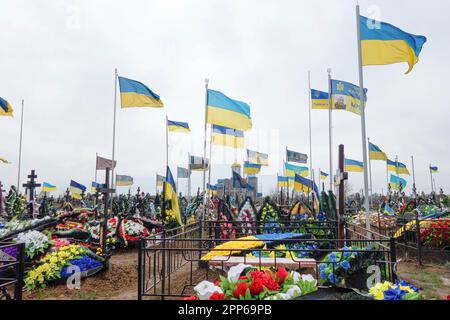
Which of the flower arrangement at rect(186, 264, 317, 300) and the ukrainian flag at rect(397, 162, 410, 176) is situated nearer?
the flower arrangement at rect(186, 264, 317, 300)

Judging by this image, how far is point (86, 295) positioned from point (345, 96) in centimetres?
1069

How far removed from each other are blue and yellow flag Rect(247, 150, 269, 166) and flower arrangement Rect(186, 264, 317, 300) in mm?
23667

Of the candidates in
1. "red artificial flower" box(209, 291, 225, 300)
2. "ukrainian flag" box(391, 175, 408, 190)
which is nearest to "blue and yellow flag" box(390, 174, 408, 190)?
"ukrainian flag" box(391, 175, 408, 190)

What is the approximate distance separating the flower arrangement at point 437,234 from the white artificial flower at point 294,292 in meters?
8.75

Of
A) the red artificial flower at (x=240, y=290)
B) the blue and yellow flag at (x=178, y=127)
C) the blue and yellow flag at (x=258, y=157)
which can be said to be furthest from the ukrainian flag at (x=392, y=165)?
the red artificial flower at (x=240, y=290)

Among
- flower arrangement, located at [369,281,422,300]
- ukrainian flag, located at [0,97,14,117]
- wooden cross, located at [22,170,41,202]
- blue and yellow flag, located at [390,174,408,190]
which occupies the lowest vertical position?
flower arrangement, located at [369,281,422,300]

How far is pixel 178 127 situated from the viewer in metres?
17.1

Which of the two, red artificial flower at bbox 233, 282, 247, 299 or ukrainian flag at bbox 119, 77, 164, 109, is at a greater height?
ukrainian flag at bbox 119, 77, 164, 109

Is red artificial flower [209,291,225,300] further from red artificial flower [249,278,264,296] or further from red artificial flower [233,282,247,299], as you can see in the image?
red artificial flower [249,278,264,296]

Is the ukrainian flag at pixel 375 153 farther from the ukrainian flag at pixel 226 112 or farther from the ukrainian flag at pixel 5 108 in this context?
the ukrainian flag at pixel 5 108

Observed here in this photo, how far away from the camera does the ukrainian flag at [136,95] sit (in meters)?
11.9

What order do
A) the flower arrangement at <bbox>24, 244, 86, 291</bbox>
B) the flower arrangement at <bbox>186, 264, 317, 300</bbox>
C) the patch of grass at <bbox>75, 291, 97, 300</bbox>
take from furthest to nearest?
the flower arrangement at <bbox>24, 244, 86, 291</bbox>, the patch of grass at <bbox>75, 291, 97, 300</bbox>, the flower arrangement at <bbox>186, 264, 317, 300</bbox>

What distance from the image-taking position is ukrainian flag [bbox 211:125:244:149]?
1673 cm
